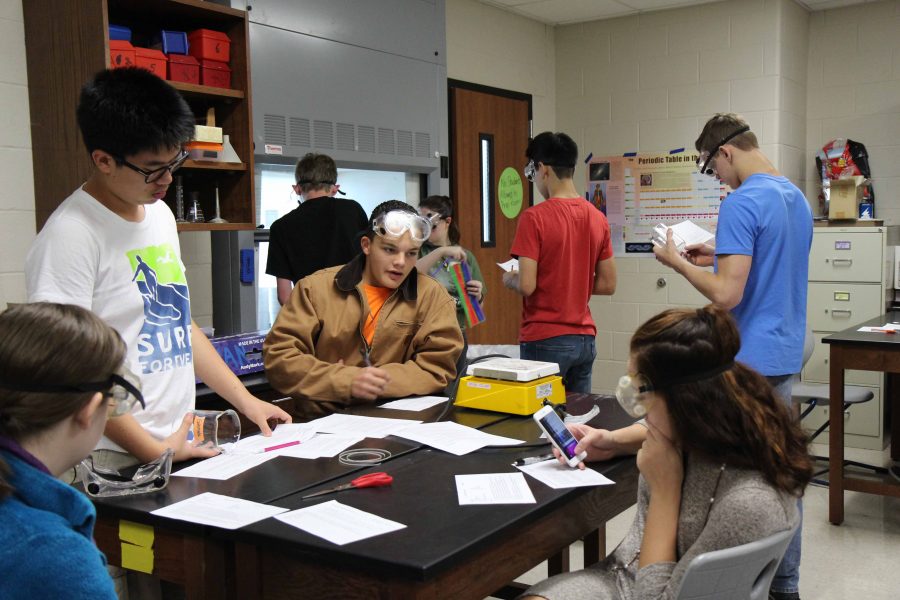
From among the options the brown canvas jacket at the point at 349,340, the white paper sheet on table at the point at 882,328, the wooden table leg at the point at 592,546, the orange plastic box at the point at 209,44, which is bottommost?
the wooden table leg at the point at 592,546

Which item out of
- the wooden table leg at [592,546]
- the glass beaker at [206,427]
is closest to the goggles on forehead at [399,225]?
the glass beaker at [206,427]

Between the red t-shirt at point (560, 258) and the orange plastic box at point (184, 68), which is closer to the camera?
the orange plastic box at point (184, 68)

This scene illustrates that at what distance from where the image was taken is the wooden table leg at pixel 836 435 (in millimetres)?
3738

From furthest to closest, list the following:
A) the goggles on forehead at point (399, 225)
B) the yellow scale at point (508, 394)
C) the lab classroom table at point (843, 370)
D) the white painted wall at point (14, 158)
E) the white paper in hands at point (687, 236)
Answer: the lab classroom table at point (843, 370), the white paper in hands at point (687, 236), the white painted wall at point (14, 158), the goggles on forehead at point (399, 225), the yellow scale at point (508, 394)

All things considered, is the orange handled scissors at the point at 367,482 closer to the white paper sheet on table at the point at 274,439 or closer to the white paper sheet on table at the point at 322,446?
the white paper sheet on table at the point at 322,446

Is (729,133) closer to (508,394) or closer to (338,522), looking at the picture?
(508,394)

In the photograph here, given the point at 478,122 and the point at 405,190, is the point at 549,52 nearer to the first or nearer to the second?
the point at 478,122

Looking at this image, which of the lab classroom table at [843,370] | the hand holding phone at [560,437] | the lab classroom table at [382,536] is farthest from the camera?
the lab classroom table at [843,370]

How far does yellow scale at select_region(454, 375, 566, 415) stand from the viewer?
94.1 inches

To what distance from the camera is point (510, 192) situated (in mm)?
5820

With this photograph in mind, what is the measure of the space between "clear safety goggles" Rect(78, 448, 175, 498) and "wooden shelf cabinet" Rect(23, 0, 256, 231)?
1382 millimetres

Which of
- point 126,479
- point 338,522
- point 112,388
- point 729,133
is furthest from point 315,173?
point 112,388

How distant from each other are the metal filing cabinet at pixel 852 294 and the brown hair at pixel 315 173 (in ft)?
10.5

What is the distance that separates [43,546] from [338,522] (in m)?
0.55
